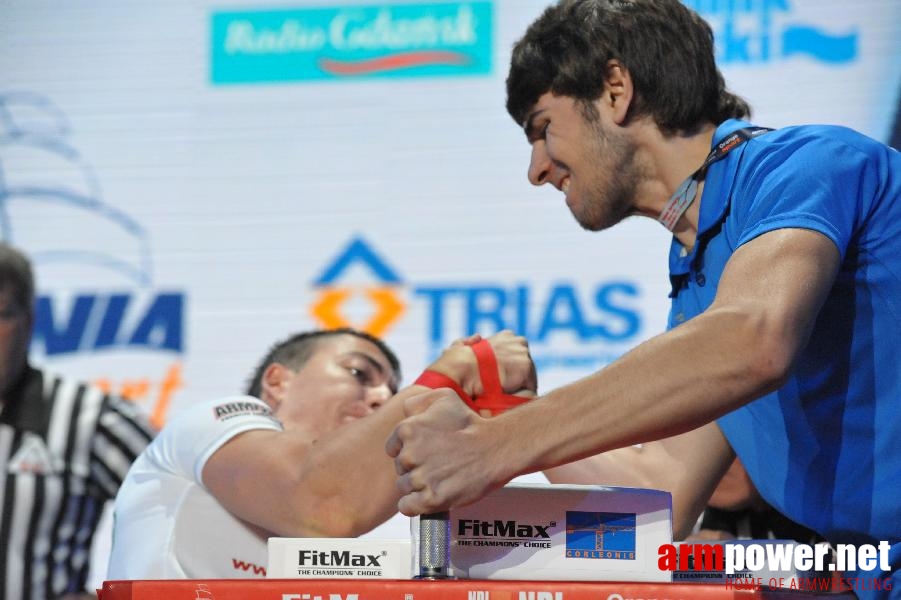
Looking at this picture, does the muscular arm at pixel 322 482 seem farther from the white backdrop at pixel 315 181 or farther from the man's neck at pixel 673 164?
the white backdrop at pixel 315 181

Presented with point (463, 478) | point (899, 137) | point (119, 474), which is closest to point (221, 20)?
point (119, 474)

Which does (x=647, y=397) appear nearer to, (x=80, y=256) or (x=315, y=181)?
(x=315, y=181)

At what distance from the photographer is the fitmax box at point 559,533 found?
1247mm

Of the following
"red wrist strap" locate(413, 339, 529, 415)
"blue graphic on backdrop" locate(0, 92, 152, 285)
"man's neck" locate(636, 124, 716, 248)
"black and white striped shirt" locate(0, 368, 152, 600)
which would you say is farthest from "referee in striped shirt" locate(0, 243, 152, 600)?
"man's neck" locate(636, 124, 716, 248)

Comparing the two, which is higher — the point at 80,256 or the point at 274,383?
the point at 80,256

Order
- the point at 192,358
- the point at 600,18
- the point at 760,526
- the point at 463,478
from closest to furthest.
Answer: the point at 463,478 → the point at 600,18 → the point at 760,526 → the point at 192,358

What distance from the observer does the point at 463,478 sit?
1241mm

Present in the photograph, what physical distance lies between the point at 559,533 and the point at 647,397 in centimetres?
19

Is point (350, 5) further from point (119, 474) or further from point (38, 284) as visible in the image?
point (119, 474)

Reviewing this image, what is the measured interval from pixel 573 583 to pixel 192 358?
2894 millimetres

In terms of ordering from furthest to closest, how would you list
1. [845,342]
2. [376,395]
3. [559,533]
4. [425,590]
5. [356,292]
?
[356,292], [376,395], [845,342], [559,533], [425,590]

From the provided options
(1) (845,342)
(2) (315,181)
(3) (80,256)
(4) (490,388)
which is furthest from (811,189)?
(3) (80,256)

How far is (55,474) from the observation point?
3.64 m

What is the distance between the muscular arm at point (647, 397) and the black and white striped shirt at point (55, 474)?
266cm
